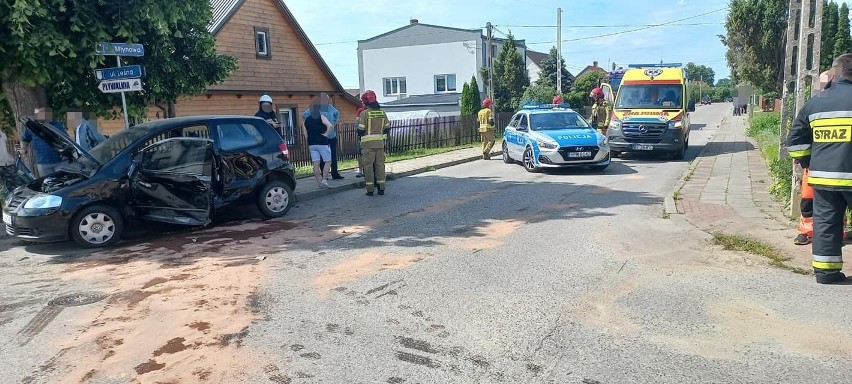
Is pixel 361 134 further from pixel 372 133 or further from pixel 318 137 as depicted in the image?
pixel 318 137

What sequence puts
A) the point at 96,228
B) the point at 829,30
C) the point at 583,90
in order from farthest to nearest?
the point at 583,90 < the point at 829,30 < the point at 96,228

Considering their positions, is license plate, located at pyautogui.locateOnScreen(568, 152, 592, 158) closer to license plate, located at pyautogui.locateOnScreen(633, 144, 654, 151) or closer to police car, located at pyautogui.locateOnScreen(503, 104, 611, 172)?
police car, located at pyautogui.locateOnScreen(503, 104, 611, 172)

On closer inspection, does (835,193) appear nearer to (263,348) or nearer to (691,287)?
(691,287)

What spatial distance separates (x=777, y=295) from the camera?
16.5ft

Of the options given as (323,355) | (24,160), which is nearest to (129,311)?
(323,355)

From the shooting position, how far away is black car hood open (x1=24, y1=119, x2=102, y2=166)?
323 inches

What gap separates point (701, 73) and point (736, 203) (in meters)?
153

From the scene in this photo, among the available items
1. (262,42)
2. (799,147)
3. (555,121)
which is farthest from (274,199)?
(262,42)

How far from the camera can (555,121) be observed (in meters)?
15.4

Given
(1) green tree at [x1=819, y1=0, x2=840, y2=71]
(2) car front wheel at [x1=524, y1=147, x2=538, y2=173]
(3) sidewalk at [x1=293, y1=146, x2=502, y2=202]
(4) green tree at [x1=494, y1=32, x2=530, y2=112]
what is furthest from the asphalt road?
(4) green tree at [x1=494, y1=32, x2=530, y2=112]

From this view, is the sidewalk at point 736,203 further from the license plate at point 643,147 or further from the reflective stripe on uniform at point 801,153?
the license plate at point 643,147

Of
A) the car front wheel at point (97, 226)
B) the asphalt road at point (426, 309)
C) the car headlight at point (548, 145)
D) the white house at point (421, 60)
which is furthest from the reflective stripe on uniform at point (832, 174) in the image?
the white house at point (421, 60)

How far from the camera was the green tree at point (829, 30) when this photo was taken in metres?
32.1

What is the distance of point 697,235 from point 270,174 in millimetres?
6038
